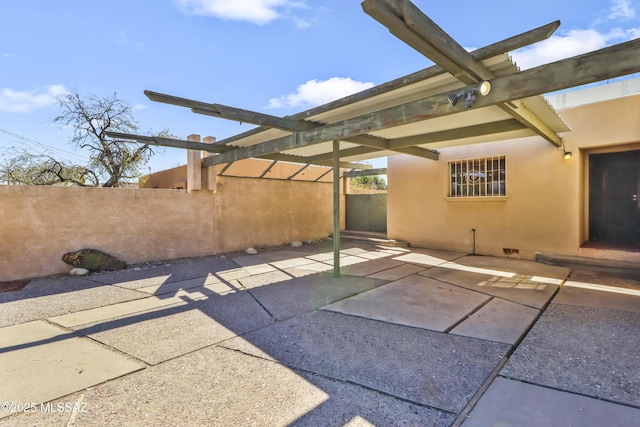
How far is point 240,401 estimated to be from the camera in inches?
81.7

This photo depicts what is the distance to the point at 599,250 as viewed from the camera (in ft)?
19.9

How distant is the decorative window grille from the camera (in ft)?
24.6

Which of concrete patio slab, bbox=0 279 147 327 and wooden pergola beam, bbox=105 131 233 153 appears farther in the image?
wooden pergola beam, bbox=105 131 233 153

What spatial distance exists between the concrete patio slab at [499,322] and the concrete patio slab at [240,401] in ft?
4.83

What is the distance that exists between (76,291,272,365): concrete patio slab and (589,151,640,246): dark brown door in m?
8.58

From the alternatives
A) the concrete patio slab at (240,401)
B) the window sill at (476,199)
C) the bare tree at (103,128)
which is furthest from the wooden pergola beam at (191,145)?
the bare tree at (103,128)

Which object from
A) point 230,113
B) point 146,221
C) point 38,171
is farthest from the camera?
point 38,171

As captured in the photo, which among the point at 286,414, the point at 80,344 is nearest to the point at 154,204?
the point at 80,344

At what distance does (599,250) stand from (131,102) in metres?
14.8

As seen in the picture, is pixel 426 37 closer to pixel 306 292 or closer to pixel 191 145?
pixel 306 292

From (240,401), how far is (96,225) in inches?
262

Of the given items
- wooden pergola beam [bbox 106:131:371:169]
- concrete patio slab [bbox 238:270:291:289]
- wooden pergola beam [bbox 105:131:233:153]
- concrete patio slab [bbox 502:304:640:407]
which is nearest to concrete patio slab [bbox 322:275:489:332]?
concrete patio slab [bbox 502:304:640:407]

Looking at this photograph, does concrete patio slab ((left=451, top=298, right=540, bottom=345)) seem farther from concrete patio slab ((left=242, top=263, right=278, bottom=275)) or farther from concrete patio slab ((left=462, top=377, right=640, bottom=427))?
concrete patio slab ((left=242, top=263, right=278, bottom=275))

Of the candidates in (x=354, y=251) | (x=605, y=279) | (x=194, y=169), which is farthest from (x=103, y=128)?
(x=605, y=279)
